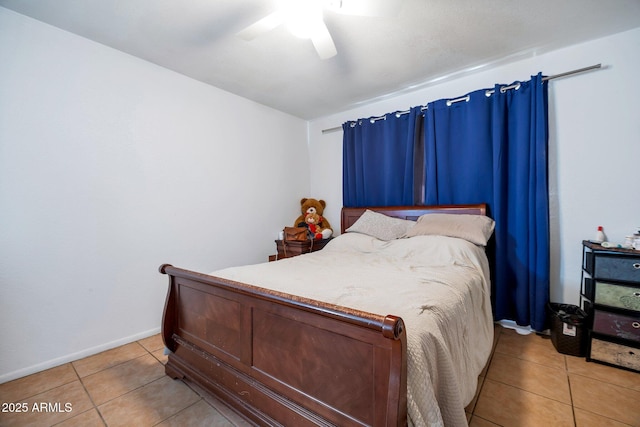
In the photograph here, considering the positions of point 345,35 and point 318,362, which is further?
point 345,35

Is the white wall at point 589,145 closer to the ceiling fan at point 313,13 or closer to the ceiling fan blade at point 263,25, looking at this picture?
the ceiling fan at point 313,13

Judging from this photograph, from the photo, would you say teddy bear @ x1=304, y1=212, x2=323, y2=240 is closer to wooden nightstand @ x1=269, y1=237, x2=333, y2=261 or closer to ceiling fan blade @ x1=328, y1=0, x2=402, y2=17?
wooden nightstand @ x1=269, y1=237, x2=333, y2=261

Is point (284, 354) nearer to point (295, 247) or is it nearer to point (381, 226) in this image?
point (381, 226)

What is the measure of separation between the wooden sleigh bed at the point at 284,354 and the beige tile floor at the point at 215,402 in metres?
0.15

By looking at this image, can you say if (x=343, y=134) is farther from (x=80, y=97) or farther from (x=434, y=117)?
(x=80, y=97)

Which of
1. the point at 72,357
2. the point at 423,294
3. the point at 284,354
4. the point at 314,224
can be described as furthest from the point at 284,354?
the point at 314,224

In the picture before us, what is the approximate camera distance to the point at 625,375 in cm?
173

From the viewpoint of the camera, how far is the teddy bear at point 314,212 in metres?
3.59

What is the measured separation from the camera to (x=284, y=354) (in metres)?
1.19

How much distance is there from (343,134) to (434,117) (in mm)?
1177

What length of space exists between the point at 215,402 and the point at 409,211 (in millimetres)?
2354

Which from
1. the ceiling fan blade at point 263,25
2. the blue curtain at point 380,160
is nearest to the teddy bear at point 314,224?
the blue curtain at point 380,160

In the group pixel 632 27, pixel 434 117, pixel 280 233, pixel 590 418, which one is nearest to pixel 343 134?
pixel 434 117

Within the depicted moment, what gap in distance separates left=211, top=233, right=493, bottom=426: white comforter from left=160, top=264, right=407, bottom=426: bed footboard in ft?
0.44
